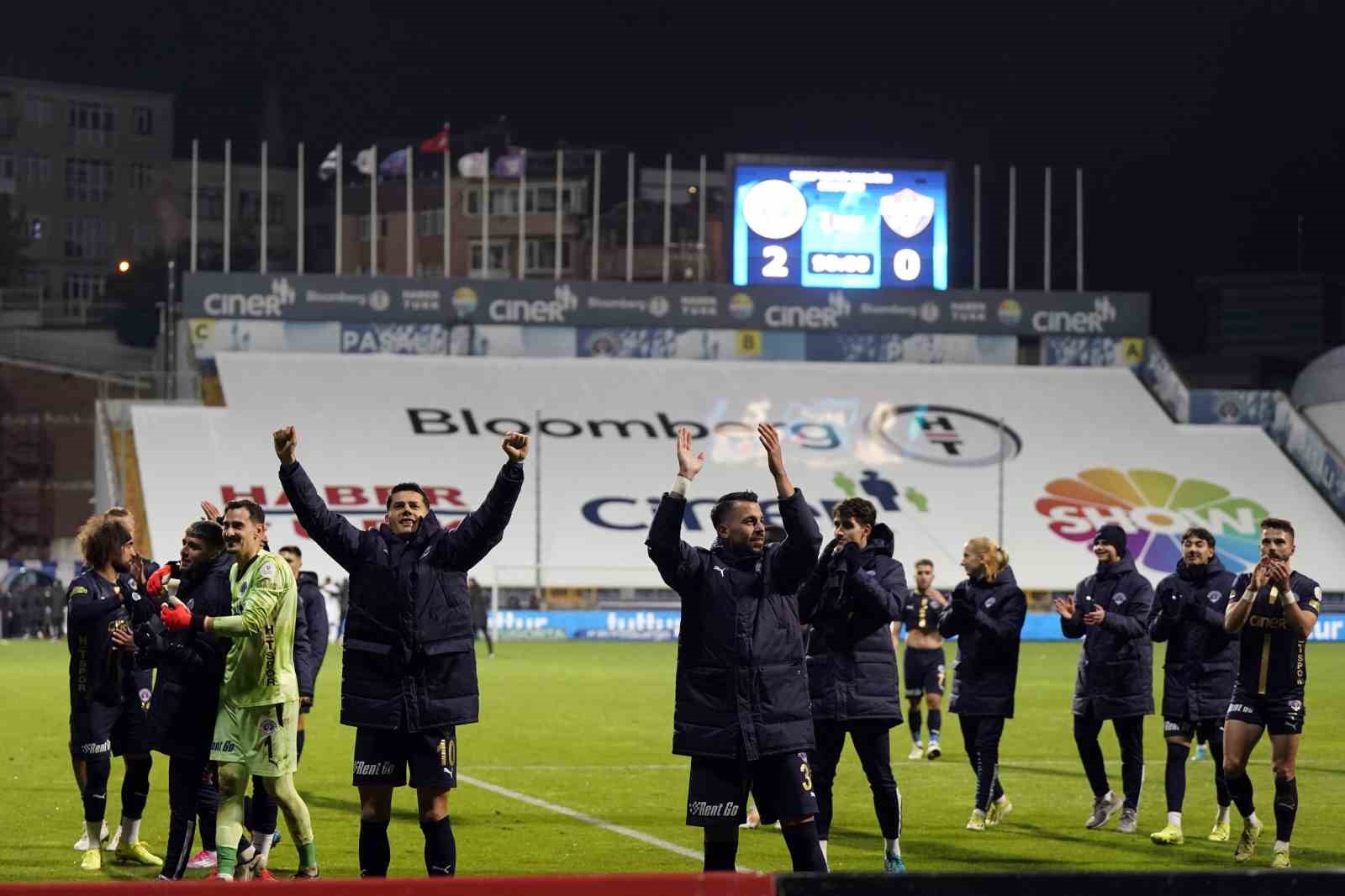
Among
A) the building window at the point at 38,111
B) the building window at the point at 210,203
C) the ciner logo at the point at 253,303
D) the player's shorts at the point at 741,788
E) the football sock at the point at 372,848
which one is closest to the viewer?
the player's shorts at the point at 741,788

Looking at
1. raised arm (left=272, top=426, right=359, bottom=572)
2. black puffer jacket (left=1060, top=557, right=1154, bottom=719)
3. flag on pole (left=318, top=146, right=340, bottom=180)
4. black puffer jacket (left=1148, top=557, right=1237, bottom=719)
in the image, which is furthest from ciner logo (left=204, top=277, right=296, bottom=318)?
raised arm (left=272, top=426, right=359, bottom=572)

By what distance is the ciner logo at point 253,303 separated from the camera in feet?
224

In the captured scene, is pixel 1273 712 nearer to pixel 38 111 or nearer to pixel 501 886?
pixel 501 886

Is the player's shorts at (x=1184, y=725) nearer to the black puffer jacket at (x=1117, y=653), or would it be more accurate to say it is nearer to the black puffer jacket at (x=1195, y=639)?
the black puffer jacket at (x=1195, y=639)

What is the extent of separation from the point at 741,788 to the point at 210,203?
380ft

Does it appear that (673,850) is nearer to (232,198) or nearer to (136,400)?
(136,400)

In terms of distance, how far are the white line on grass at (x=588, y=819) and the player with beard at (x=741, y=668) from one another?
6.87ft

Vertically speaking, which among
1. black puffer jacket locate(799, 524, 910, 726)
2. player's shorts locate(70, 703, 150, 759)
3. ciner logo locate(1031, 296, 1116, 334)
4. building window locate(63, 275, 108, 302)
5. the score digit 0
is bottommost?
player's shorts locate(70, 703, 150, 759)

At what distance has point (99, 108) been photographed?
116 meters

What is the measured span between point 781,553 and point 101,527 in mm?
4379

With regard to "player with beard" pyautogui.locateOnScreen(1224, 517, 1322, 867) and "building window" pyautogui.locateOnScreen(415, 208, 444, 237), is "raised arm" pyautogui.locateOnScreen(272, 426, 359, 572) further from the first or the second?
"building window" pyautogui.locateOnScreen(415, 208, 444, 237)

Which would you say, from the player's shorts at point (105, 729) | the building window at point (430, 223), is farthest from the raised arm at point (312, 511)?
the building window at point (430, 223)

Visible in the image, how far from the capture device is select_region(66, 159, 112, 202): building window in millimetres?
115000

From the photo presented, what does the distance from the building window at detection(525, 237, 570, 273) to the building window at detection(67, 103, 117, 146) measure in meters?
27.9
